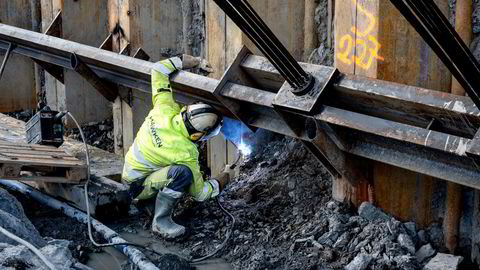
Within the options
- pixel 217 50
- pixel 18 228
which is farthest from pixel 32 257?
pixel 217 50

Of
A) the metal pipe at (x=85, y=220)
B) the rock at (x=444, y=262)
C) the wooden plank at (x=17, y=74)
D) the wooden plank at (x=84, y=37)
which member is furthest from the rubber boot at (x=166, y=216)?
the wooden plank at (x=17, y=74)

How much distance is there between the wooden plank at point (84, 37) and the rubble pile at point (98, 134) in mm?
82

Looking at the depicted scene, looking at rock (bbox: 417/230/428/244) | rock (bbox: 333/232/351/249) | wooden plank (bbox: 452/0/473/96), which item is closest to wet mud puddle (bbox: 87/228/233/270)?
rock (bbox: 333/232/351/249)

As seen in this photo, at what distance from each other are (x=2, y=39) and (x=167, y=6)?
2465mm

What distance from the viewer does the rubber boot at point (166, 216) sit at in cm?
651

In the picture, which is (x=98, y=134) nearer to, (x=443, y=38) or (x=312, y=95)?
(x=312, y=95)

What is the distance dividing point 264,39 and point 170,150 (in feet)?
6.63

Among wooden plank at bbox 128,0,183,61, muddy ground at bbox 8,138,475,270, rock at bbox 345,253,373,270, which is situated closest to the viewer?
rock at bbox 345,253,373,270

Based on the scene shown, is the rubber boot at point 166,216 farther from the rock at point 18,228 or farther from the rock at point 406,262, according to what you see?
the rock at point 406,262

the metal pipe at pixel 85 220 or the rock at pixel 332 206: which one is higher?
the rock at pixel 332 206

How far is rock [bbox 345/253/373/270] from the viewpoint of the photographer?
532 cm

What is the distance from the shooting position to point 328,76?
17.2 ft

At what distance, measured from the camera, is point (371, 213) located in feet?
18.8

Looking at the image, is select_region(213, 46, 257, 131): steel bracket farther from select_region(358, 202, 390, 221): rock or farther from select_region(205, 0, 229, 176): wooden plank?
select_region(358, 202, 390, 221): rock
